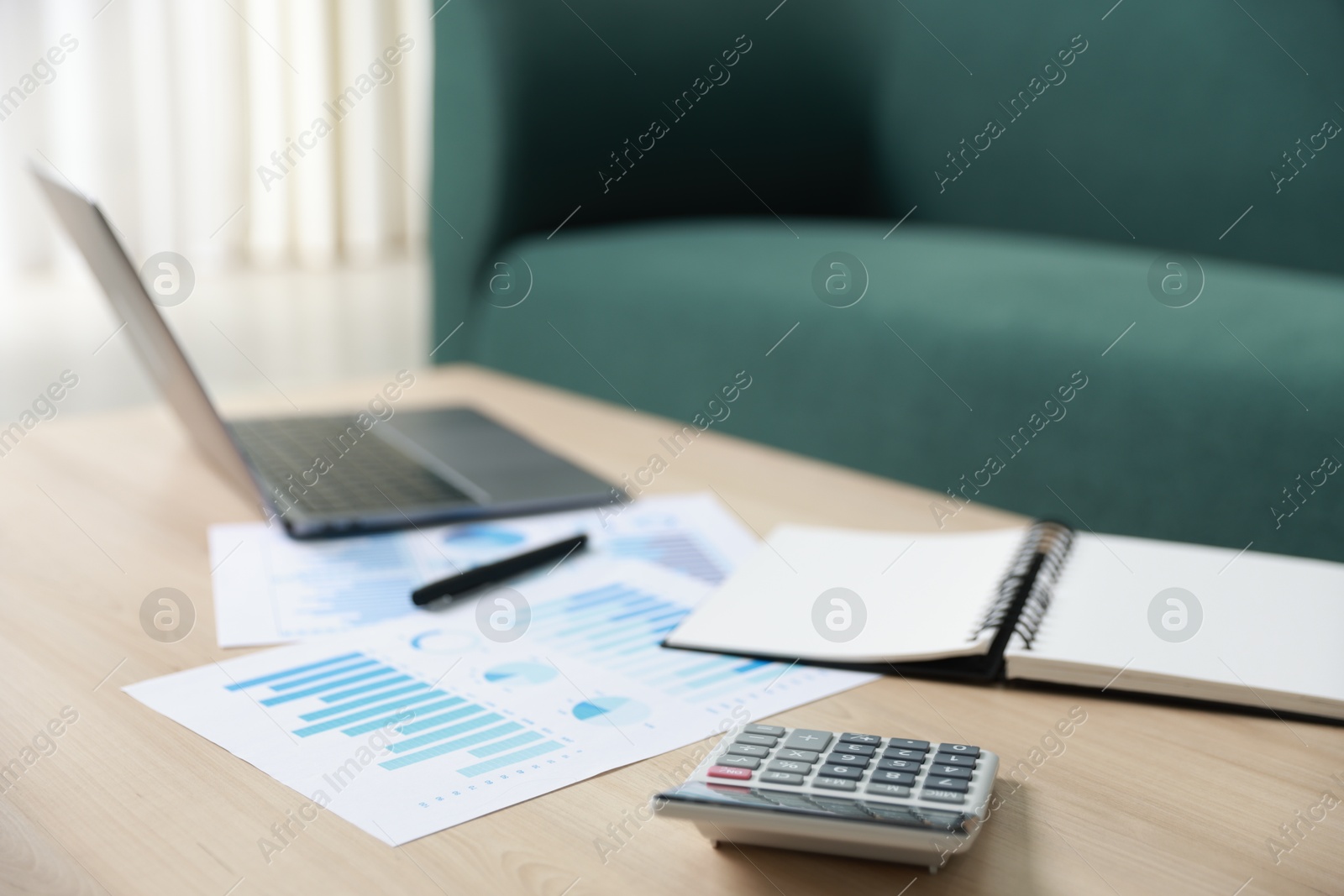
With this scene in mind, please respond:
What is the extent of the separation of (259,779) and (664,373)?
131 centimetres

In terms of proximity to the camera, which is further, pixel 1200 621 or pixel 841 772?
pixel 1200 621

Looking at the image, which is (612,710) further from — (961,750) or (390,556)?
(390,556)

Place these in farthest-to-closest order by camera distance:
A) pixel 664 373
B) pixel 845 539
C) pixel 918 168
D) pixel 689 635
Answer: pixel 918 168, pixel 664 373, pixel 845 539, pixel 689 635

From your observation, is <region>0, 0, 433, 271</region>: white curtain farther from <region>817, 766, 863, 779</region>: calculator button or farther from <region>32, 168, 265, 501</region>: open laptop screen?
<region>817, 766, 863, 779</region>: calculator button

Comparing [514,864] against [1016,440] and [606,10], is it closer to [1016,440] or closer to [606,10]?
[1016,440]

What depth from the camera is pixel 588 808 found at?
0.50 meters

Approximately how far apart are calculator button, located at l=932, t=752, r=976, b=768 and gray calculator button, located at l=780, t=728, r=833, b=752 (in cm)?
5

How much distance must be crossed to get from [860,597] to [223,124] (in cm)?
285

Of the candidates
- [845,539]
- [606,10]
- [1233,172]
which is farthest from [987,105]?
[845,539]

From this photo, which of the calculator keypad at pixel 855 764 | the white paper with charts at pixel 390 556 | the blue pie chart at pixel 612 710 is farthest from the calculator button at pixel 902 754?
the white paper with charts at pixel 390 556

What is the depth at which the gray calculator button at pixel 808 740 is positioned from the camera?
0.50 m

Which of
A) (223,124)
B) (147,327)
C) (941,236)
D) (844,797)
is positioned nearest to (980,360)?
(941,236)

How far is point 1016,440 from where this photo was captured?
1412mm

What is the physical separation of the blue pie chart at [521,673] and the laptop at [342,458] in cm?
28
